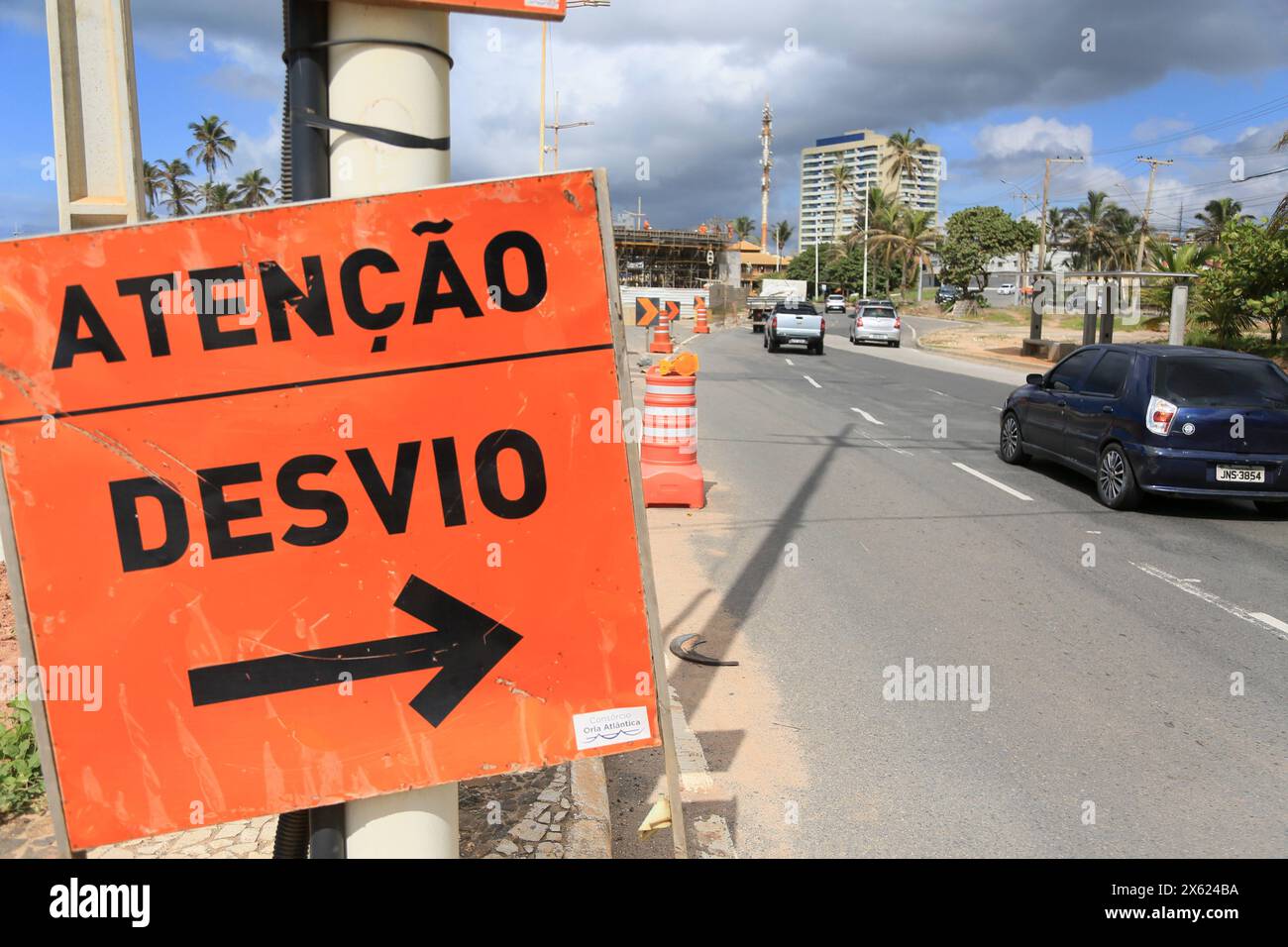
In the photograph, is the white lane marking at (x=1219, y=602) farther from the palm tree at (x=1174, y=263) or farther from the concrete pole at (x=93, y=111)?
the palm tree at (x=1174, y=263)

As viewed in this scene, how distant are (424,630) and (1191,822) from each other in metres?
3.16

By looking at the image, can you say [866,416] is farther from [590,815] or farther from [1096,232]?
[1096,232]

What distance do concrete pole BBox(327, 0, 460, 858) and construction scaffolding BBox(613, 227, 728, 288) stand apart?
8388 cm

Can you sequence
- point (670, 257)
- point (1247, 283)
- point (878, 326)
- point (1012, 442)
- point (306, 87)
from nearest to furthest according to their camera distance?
1. point (306, 87)
2. point (1012, 442)
3. point (1247, 283)
4. point (878, 326)
5. point (670, 257)

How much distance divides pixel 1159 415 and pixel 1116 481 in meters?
0.81

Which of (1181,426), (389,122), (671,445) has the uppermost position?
(389,122)

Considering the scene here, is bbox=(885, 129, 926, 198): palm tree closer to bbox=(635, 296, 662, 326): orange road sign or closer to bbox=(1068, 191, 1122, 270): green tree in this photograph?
bbox=(1068, 191, 1122, 270): green tree

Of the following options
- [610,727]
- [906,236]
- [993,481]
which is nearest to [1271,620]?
[993,481]

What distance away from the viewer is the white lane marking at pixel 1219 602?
6.39m

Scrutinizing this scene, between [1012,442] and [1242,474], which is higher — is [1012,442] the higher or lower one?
the lower one

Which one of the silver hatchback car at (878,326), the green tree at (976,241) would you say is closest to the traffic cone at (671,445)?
the silver hatchback car at (878,326)

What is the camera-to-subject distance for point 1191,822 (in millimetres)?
3979

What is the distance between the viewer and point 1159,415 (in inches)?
373

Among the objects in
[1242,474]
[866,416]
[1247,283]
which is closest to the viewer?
[1242,474]
